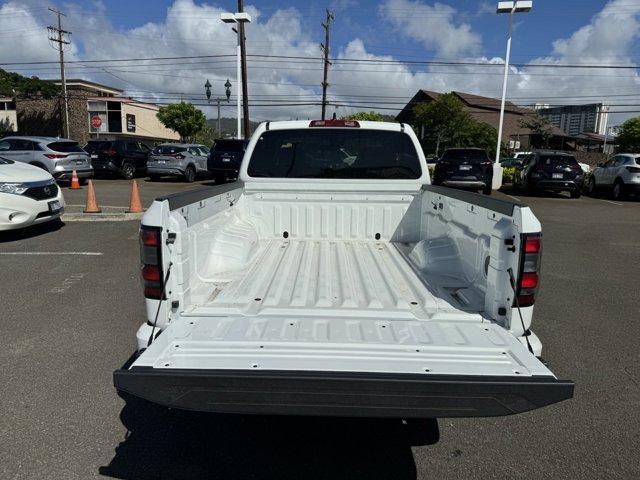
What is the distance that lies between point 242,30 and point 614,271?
63.8 ft

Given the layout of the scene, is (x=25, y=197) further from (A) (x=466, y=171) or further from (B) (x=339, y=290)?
(A) (x=466, y=171)

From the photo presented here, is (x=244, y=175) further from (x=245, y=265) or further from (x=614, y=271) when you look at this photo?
(x=614, y=271)

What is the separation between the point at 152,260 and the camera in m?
2.57

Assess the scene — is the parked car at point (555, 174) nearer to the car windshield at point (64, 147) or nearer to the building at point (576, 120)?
the car windshield at point (64, 147)

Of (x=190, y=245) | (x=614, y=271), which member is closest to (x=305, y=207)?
(x=190, y=245)

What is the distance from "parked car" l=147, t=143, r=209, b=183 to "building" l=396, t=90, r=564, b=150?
34897 mm

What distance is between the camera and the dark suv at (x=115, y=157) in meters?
21.0

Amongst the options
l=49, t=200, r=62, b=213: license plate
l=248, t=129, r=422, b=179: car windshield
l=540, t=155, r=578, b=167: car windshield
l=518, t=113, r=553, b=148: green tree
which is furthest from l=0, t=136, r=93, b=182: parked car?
l=518, t=113, r=553, b=148: green tree

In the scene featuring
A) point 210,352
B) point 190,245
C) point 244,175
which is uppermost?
point 244,175

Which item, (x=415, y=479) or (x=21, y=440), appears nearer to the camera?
(x=415, y=479)

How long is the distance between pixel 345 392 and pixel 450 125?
4015 centimetres

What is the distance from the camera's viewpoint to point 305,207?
15.3 feet

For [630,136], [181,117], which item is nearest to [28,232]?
[181,117]

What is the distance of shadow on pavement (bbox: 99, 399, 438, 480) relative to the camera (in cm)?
266
